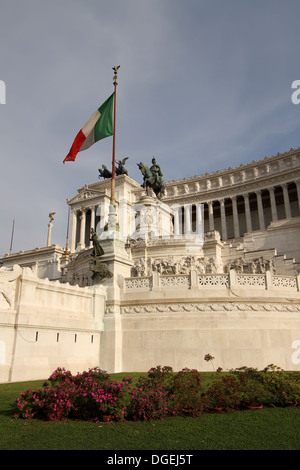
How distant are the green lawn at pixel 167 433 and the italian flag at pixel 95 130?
20.4 metres

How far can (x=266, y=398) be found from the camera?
11125mm

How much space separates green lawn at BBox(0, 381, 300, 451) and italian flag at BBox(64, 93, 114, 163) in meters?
20.4

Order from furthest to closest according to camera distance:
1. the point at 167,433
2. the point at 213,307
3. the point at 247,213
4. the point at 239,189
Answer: the point at 239,189
the point at 247,213
the point at 213,307
the point at 167,433

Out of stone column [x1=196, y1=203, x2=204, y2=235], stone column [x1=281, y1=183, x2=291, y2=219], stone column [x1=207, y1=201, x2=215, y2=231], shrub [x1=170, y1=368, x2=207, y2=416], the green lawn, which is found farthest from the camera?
stone column [x1=196, y1=203, x2=204, y2=235]

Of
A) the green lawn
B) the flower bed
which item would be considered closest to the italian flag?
the flower bed

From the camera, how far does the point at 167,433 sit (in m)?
8.55

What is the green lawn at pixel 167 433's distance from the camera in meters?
7.71

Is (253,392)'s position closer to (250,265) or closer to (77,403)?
(77,403)

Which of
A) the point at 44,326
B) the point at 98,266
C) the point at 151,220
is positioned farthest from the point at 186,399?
the point at 151,220

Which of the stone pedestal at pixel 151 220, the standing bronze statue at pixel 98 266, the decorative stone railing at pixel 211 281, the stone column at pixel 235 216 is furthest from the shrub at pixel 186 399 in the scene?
the stone column at pixel 235 216

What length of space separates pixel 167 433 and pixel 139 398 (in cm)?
166

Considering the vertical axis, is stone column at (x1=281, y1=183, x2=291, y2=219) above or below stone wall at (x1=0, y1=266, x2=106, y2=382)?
above

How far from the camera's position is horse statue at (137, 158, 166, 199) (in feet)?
159

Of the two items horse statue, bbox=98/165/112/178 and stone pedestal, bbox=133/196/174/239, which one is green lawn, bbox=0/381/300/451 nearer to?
stone pedestal, bbox=133/196/174/239
